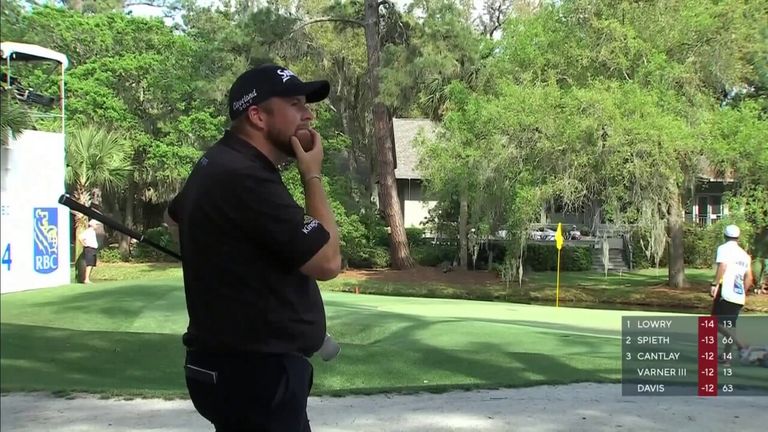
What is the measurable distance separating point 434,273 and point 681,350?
1809 cm

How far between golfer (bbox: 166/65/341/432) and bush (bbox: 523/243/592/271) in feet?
86.8

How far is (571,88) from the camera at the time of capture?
1891 centimetres

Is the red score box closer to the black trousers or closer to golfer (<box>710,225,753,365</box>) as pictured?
golfer (<box>710,225,753,365</box>)

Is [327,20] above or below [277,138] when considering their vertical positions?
above

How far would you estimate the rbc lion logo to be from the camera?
241 centimetres

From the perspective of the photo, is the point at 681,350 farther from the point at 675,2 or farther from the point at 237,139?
the point at 675,2

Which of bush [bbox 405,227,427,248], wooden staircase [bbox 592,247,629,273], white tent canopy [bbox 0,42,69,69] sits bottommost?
wooden staircase [bbox 592,247,629,273]

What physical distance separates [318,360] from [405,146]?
92.8ft

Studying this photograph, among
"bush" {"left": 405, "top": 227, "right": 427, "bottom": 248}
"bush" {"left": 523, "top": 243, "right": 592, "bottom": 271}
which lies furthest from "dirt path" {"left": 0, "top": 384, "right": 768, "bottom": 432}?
"bush" {"left": 405, "top": 227, "right": 427, "bottom": 248}

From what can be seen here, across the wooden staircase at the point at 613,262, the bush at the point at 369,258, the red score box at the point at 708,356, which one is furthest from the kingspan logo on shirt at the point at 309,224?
the wooden staircase at the point at 613,262

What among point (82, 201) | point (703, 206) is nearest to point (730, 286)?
point (82, 201)

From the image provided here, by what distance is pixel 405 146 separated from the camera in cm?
3506

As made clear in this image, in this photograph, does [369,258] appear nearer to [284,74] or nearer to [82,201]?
[82,201]

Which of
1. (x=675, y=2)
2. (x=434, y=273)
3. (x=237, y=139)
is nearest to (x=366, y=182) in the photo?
(x=434, y=273)
